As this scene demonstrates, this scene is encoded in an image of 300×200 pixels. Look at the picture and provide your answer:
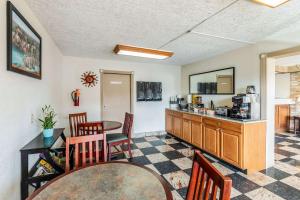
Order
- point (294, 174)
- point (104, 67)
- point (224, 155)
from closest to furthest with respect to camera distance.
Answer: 1. point (294, 174)
2. point (224, 155)
3. point (104, 67)

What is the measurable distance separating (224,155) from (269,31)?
7.03ft

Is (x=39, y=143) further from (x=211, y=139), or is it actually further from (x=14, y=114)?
(x=211, y=139)

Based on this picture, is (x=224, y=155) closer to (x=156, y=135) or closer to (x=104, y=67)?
(x=156, y=135)

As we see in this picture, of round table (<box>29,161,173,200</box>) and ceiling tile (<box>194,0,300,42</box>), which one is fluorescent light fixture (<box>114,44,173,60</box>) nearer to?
ceiling tile (<box>194,0,300,42</box>)

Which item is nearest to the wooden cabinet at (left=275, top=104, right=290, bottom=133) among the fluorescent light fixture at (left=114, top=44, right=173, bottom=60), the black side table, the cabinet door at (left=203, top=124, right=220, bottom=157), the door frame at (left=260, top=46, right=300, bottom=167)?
the door frame at (left=260, top=46, right=300, bottom=167)

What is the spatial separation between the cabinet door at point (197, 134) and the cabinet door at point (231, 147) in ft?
1.91

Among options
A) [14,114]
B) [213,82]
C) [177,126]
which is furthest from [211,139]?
[14,114]

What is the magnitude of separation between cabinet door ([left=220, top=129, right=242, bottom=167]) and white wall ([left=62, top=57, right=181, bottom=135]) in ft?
7.74

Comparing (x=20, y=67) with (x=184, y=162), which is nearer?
(x=20, y=67)

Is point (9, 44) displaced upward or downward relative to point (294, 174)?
upward

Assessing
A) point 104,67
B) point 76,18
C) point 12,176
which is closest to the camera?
point 12,176

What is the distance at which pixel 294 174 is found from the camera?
2.52 metres

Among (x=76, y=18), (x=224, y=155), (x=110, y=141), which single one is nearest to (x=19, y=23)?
(x=76, y=18)

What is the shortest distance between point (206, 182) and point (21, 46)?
6.47 ft
